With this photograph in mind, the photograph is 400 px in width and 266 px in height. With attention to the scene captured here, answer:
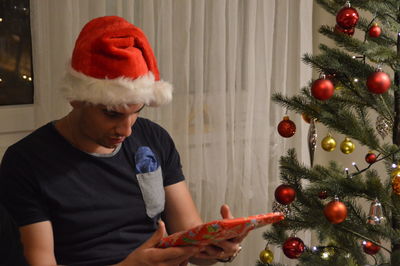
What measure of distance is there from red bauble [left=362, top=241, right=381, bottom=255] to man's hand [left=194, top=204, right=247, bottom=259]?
40cm

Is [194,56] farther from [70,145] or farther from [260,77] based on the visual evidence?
[70,145]

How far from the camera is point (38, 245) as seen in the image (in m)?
1.45

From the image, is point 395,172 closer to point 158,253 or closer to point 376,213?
point 376,213

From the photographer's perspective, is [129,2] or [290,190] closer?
[290,190]

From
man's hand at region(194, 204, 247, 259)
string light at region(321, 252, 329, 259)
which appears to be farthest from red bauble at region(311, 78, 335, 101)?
string light at region(321, 252, 329, 259)

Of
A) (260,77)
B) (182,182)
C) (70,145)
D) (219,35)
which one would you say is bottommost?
(182,182)

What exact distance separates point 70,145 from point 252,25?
3.48ft

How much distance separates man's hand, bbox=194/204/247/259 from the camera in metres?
1.45

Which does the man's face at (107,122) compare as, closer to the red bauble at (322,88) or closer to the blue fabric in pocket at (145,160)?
the blue fabric in pocket at (145,160)

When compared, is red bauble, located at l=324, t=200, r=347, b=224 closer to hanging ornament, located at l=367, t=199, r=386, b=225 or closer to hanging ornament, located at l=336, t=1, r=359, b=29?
hanging ornament, located at l=367, t=199, r=386, b=225

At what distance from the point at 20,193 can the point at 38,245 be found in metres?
0.14

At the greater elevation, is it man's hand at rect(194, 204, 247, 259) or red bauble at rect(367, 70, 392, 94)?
Answer: red bauble at rect(367, 70, 392, 94)

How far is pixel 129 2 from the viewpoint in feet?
6.48

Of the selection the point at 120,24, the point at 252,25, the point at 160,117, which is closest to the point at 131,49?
the point at 120,24
